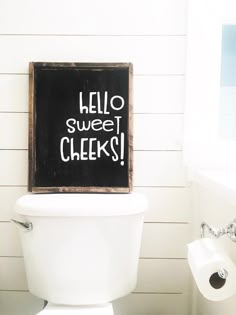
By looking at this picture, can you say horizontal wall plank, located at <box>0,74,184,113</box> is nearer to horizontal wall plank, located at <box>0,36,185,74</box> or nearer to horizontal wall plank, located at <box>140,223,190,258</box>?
horizontal wall plank, located at <box>0,36,185,74</box>

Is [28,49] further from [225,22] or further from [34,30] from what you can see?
[225,22]

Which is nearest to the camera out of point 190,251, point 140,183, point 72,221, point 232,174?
point 190,251

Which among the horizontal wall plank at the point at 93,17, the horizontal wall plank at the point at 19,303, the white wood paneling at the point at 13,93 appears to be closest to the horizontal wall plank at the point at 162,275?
the horizontal wall plank at the point at 19,303

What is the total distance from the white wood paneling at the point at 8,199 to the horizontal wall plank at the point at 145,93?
0.32 m

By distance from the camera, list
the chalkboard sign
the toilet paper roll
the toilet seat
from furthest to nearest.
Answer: the chalkboard sign < the toilet seat < the toilet paper roll

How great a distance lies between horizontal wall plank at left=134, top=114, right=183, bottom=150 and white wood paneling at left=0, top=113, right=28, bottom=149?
451 millimetres

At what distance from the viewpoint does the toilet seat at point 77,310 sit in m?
1.05

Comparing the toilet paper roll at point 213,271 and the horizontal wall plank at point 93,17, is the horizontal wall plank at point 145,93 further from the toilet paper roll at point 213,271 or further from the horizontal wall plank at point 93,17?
the toilet paper roll at point 213,271

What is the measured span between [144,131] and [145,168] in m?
0.15

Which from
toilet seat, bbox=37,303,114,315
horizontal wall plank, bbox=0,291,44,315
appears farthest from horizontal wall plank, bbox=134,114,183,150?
horizontal wall plank, bbox=0,291,44,315

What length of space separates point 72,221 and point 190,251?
39cm

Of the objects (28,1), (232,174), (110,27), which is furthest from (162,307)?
(28,1)

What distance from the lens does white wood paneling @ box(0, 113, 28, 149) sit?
1.30 metres

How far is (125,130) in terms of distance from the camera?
1.29 meters
